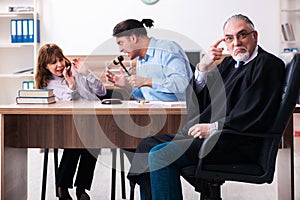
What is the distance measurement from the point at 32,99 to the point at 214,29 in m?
3.51

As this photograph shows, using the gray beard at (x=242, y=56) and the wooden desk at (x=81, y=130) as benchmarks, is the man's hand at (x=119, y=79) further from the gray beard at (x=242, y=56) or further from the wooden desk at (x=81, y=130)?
the gray beard at (x=242, y=56)

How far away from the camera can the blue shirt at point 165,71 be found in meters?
2.87

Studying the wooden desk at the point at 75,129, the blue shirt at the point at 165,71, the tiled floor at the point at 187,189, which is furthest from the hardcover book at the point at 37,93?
the tiled floor at the point at 187,189

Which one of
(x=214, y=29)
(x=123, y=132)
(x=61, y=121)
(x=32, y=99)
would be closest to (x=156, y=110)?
(x=123, y=132)

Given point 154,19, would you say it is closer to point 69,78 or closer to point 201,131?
point 69,78

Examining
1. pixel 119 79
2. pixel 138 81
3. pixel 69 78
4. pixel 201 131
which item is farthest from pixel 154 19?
pixel 201 131

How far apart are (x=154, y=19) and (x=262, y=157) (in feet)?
13.5

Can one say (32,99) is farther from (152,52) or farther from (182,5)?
(182,5)

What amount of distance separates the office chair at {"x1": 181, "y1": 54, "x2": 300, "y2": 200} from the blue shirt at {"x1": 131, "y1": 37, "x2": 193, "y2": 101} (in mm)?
921

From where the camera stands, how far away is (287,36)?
5.72 meters

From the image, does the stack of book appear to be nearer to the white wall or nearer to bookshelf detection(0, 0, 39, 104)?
the white wall

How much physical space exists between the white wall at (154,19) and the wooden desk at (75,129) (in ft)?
10.5

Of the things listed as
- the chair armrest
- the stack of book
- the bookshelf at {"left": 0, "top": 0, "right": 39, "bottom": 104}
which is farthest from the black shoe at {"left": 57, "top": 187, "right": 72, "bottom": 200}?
the bookshelf at {"left": 0, "top": 0, "right": 39, "bottom": 104}

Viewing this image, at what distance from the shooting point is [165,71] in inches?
116
